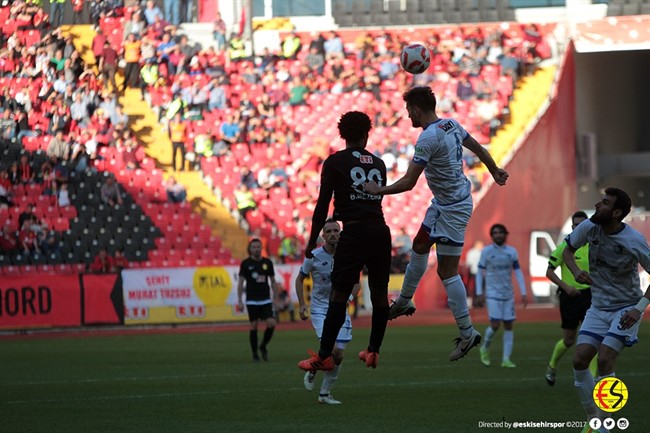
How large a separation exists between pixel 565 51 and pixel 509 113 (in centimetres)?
289

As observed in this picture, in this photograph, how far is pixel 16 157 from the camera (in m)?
35.4

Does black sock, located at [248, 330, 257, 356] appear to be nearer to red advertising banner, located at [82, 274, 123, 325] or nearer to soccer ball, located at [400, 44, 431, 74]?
red advertising banner, located at [82, 274, 123, 325]

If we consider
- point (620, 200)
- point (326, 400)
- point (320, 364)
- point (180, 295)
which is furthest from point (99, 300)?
point (620, 200)

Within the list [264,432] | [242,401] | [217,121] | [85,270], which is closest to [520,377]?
[242,401]

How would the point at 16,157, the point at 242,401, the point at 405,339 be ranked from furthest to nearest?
the point at 16,157
the point at 405,339
the point at 242,401

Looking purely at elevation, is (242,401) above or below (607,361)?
below

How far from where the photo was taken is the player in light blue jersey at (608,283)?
10.8 meters

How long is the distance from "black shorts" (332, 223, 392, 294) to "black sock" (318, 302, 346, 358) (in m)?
0.32

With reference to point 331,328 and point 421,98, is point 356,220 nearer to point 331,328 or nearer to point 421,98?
point 331,328

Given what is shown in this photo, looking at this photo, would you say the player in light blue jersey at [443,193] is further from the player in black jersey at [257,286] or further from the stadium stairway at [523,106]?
the stadium stairway at [523,106]

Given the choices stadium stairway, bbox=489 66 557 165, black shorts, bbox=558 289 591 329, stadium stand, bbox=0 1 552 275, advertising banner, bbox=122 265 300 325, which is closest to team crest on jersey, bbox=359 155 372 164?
black shorts, bbox=558 289 591 329

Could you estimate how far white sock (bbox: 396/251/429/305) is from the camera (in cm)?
1055

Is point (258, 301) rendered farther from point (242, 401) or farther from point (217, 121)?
point (217, 121)

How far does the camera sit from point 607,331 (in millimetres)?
11203
